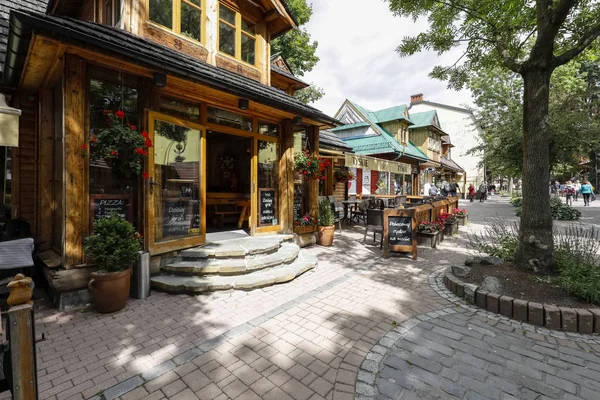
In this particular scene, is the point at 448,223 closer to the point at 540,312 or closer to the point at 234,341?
the point at 540,312

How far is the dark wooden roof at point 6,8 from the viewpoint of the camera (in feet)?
16.9

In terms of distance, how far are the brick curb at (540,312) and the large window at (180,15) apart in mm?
7054

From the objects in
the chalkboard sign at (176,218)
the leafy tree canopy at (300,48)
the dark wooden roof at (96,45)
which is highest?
the leafy tree canopy at (300,48)

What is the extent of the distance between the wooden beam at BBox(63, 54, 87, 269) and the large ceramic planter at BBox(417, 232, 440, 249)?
7.46 metres

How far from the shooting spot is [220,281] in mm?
4488

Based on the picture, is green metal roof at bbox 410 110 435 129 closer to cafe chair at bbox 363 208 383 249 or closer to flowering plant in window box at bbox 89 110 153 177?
cafe chair at bbox 363 208 383 249

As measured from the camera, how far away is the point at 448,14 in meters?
5.78

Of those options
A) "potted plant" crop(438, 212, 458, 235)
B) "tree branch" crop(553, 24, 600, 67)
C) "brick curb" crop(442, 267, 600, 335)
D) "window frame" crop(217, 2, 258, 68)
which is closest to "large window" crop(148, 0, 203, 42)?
"window frame" crop(217, 2, 258, 68)

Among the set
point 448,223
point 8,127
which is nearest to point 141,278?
point 8,127

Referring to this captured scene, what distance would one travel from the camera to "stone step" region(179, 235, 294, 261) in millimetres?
4926

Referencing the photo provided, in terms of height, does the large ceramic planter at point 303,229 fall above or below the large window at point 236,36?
below

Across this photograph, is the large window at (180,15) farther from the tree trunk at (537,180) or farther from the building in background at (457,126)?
the building in background at (457,126)

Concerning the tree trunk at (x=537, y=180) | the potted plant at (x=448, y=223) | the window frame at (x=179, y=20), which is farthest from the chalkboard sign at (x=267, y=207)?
the potted plant at (x=448, y=223)

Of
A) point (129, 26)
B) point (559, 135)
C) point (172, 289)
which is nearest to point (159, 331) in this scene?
point (172, 289)
